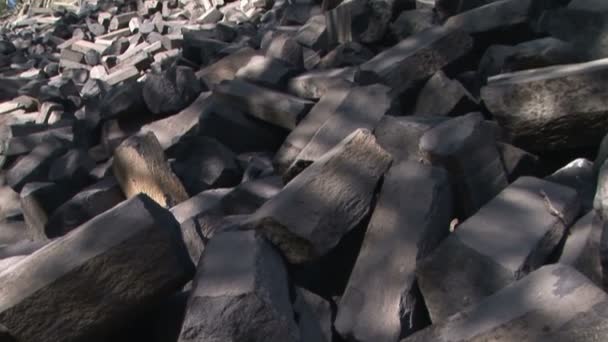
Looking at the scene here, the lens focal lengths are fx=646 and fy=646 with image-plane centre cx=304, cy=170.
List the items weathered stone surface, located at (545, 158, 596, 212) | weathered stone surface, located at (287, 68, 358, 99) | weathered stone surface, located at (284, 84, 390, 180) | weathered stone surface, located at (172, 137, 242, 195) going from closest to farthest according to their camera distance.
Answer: weathered stone surface, located at (545, 158, 596, 212) → weathered stone surface, located at (284, 84, 390, 180) → weathered stone surface, located at (172, 137, 242, 195) → weathered stone surface, located at (287, 68, 358, 99)

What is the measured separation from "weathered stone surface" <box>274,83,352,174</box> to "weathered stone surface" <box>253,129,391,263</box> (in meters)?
0.47

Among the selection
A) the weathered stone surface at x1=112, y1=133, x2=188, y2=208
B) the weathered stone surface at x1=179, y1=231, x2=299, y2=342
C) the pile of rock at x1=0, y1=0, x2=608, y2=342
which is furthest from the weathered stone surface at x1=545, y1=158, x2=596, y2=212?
the weathered stone surface at x1=112, y1=133, x2=188, y2=208

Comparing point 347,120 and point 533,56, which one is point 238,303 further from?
point 533,56

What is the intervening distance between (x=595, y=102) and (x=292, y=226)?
1.13m

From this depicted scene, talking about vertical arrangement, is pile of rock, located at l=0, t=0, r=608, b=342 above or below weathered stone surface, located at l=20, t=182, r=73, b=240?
above

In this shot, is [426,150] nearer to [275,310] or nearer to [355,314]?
[355,314]

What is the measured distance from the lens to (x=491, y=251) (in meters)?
1.64

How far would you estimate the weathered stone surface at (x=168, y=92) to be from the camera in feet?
10.1

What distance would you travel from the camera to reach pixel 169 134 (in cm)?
284

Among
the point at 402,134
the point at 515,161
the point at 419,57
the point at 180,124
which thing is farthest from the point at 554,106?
the point at 180,124

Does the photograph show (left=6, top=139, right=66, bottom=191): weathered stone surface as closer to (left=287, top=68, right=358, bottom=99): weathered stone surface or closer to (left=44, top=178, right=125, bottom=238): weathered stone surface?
(left=44, top=178, right=125, bottom=238): weathered stone surface

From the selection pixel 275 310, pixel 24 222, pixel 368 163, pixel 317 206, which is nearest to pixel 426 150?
pixel 368 163

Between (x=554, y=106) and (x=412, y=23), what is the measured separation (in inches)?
50.7

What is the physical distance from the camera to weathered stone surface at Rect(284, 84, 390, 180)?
226 cm
